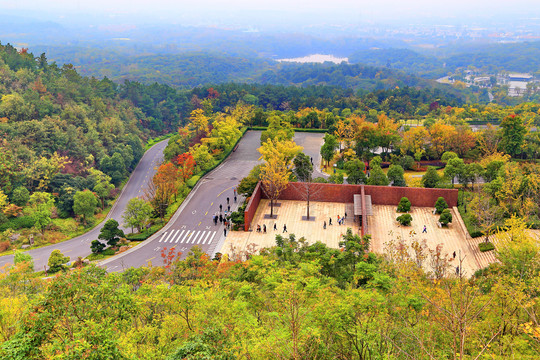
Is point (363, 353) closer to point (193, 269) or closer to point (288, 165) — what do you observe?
point (193, 269)

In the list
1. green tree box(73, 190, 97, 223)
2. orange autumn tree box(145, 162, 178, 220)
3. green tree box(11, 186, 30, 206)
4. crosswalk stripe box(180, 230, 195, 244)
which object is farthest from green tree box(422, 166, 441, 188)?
green tree box(11, 186, 30, 206)

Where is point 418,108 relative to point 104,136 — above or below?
below

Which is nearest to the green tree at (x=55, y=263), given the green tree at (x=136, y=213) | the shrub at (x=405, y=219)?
the green tree at (x=136, y=213)

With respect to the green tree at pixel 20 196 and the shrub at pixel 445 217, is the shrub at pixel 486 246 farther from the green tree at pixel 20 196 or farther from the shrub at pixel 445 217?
the green tree at pixel 20 196

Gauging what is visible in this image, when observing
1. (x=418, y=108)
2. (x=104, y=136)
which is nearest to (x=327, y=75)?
(x=418, y=108)

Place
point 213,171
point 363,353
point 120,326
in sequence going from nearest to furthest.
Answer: point 363,353 < point 120,326 < point 213,171

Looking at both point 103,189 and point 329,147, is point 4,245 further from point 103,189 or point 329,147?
point 329,147

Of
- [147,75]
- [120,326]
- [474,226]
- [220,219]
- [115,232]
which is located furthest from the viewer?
[147,75]

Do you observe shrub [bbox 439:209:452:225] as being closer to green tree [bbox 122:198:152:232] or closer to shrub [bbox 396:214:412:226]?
shrub [bbox 396:214:412:226]
